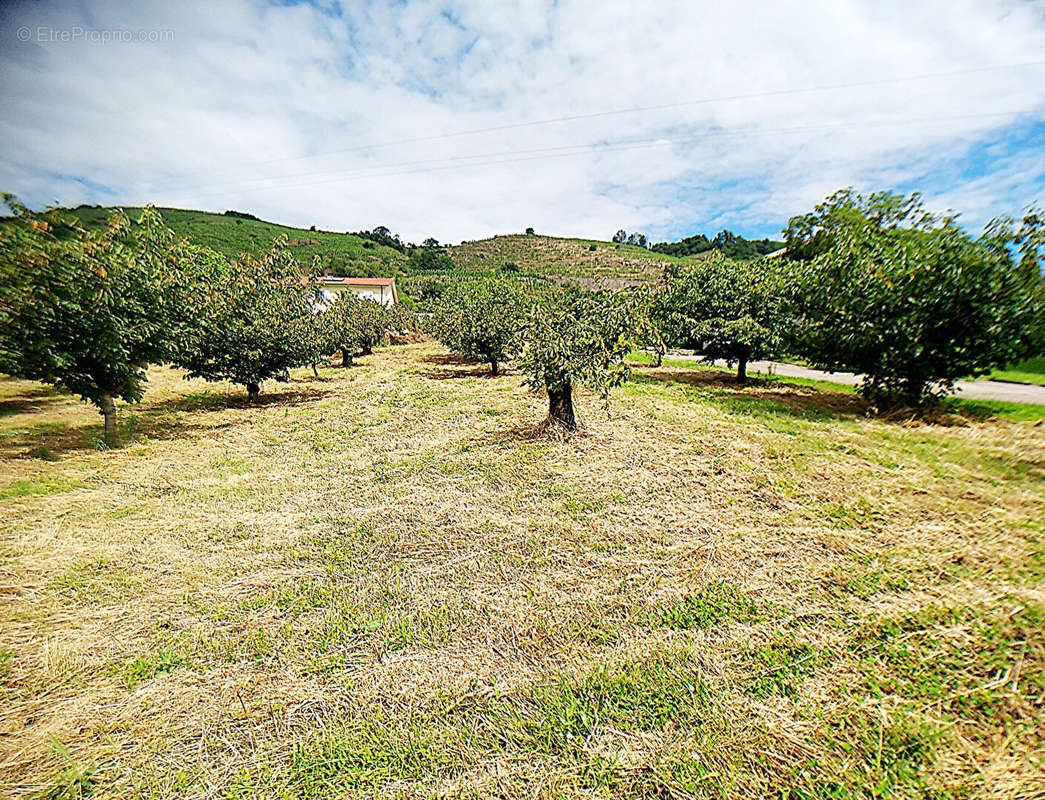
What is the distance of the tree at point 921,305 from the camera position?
8.52m

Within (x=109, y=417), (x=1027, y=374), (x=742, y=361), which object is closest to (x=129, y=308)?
(x=109, y=417)

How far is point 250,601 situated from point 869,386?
45.4 ft

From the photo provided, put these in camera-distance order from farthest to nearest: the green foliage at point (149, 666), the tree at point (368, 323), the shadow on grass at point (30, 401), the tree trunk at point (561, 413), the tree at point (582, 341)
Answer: the tree at point (368, 323), the shadow on grass at point (30, 401), the tree trunk at point (561, 413), the tree at point (582, 341), the green foliage at point (149, 666)

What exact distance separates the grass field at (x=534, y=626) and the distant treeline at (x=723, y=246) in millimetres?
82053

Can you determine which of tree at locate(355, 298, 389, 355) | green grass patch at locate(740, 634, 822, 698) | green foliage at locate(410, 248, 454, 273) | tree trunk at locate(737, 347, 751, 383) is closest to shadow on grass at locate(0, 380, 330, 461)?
tree at locate(355, 298, 389, 355)

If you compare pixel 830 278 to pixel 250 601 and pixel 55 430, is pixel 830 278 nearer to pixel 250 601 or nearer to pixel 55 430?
pixel 250 601

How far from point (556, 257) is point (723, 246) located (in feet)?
119

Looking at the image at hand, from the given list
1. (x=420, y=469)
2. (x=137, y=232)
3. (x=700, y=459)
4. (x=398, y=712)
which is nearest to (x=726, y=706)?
(x=398, y=712)

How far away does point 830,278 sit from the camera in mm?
10555

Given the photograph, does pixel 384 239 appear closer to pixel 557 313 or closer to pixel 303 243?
pixel 303 243

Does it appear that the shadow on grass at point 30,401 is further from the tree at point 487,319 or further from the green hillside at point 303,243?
the green hillside at point 303,243

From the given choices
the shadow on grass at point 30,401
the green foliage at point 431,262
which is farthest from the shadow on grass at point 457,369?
the green foliage at point 431,262

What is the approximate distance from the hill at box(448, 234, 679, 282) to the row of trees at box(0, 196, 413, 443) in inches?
2251

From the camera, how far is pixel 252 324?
11.7 m
